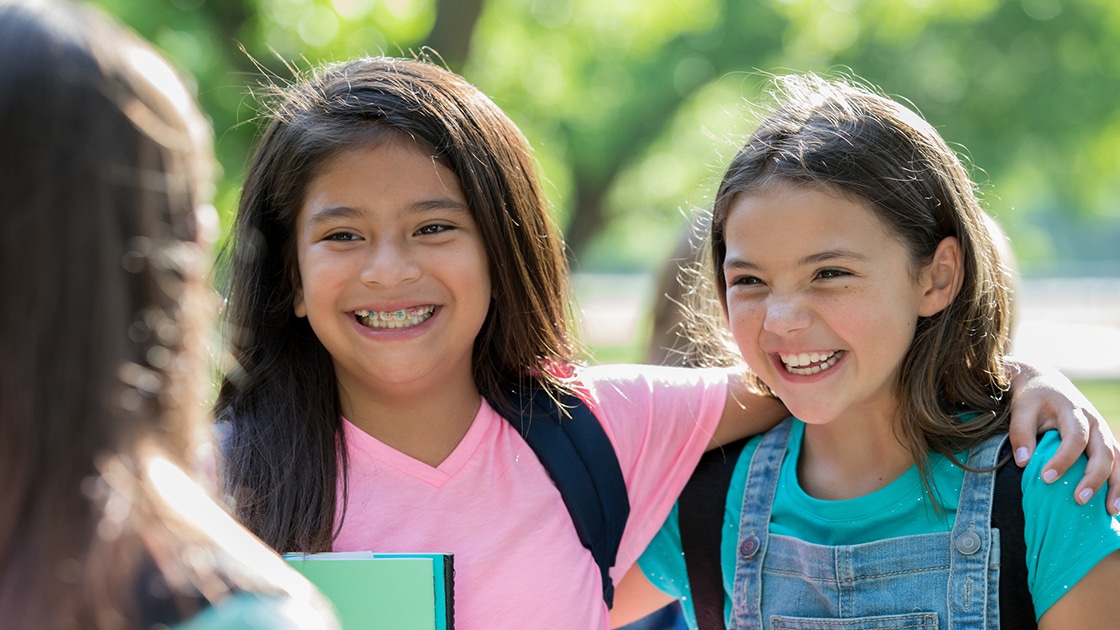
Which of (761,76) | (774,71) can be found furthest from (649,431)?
(761,76)

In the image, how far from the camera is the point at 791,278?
2035 millimetres

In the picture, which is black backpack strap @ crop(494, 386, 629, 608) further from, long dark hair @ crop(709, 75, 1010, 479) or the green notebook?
long dark hair @ crop(709, 75, 1010, 479)

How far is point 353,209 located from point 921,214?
3.51 ft

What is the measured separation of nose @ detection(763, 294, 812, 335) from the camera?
2.01m

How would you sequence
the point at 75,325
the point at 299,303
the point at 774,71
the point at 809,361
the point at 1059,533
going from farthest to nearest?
the point at 774,71
the point at 299,303
the point at 809,361
the point at 1059,533
the point at 75,325

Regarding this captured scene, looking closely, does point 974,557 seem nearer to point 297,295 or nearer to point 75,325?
point 297,295

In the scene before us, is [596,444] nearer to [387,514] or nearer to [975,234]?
[387,514]

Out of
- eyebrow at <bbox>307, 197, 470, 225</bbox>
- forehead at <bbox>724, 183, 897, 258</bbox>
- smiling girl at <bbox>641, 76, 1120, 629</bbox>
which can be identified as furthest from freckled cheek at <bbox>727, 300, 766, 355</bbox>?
eyebrow at <bbox>307, 197, 470, 225</bbox>

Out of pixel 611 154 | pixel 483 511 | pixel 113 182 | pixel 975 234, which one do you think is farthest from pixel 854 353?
pixel 611 154

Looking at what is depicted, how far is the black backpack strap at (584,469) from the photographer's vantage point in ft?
6.82

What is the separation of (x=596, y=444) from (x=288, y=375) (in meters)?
0.62

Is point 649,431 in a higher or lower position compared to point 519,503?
higher

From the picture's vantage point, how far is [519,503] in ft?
6.77

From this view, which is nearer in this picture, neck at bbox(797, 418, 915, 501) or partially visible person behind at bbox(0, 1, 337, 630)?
partially visible person behind at bbox(0, 1, 337, 630)
